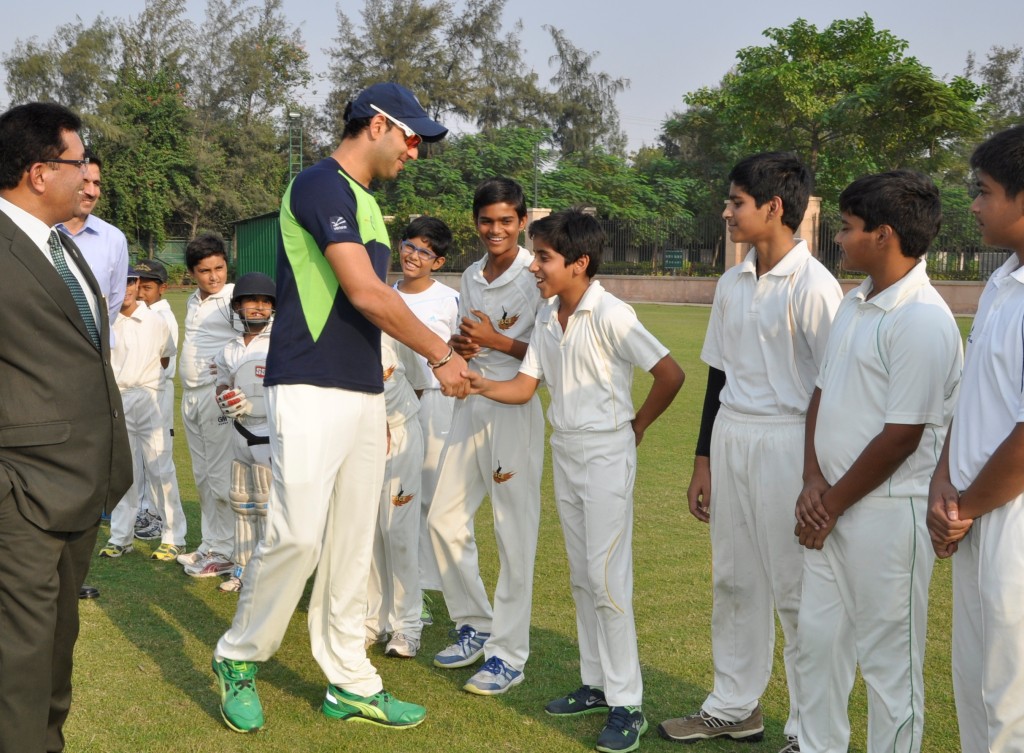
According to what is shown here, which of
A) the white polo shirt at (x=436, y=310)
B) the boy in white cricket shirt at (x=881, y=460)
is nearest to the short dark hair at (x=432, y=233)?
the white polo shirt at (x=436, y=310)

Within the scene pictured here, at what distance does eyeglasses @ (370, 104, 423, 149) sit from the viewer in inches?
162

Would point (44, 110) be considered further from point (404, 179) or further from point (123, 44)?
point (123, 44)

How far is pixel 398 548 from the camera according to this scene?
5188mm

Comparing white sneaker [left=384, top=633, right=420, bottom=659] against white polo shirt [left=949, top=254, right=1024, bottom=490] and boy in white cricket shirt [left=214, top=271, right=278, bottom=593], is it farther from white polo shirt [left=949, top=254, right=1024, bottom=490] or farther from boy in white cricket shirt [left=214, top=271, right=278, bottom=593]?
white polo shirt [left=949, top=254, right=1024, bottom=490]

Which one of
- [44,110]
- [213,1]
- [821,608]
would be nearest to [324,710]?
[821,608]

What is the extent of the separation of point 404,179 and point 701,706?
44852mm

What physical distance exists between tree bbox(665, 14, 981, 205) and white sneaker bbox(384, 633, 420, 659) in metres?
37.6

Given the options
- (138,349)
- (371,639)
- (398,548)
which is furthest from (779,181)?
(138,349)

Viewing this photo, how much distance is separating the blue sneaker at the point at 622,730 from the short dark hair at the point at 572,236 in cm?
176

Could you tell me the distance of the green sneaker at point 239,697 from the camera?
4000mm

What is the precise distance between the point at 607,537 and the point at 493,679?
0.89m

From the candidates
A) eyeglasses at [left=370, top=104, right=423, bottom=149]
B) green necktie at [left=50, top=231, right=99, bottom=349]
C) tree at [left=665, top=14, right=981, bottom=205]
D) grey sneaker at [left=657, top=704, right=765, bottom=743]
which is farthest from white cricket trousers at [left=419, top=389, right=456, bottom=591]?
tree at [left=665, top=14, right=981, bottom=205]

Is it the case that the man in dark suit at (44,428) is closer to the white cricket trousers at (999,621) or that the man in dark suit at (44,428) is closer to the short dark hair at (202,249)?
the white cricket trousers at (999,621)

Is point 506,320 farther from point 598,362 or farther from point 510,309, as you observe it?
point 598,362
